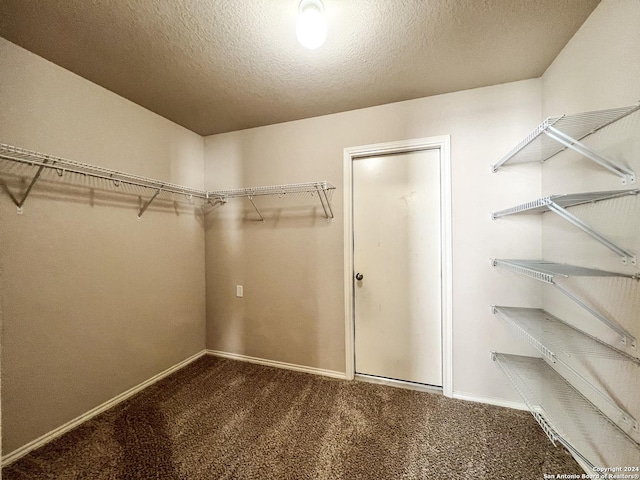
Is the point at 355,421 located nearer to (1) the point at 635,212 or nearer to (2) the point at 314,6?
(1) the point at 635,212

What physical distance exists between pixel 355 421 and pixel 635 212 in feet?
6.08

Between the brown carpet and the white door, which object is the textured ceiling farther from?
the brown carpet

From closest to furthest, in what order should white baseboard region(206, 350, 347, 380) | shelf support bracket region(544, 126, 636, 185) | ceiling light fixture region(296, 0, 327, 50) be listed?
shelf support bracket region(544, 126, 636, 185), ceiling light fixture region(296, 0, 327, 50), white baseboard region(206, 350, 347, 380)

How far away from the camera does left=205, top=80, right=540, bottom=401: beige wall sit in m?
1.87

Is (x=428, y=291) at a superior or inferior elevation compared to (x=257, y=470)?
superior

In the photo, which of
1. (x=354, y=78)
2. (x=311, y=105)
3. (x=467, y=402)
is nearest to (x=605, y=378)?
(x=467, y=402)

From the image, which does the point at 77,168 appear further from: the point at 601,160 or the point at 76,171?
the point at 601,160

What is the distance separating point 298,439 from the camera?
1.59 meters

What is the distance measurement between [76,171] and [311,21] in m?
1.70

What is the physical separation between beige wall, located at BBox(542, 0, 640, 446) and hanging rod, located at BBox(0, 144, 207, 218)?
280 cm

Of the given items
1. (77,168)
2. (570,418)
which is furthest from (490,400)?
(77,168)

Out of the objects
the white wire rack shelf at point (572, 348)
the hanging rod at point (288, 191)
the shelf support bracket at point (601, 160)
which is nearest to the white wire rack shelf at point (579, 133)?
the shelf support bracket at point (601, 160)

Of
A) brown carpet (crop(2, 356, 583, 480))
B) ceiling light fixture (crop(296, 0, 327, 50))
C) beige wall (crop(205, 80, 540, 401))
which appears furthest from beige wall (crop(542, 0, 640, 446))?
ceiling light fixture (crop(296, 0, 327, 50))

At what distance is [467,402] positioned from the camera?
1.93 meters
